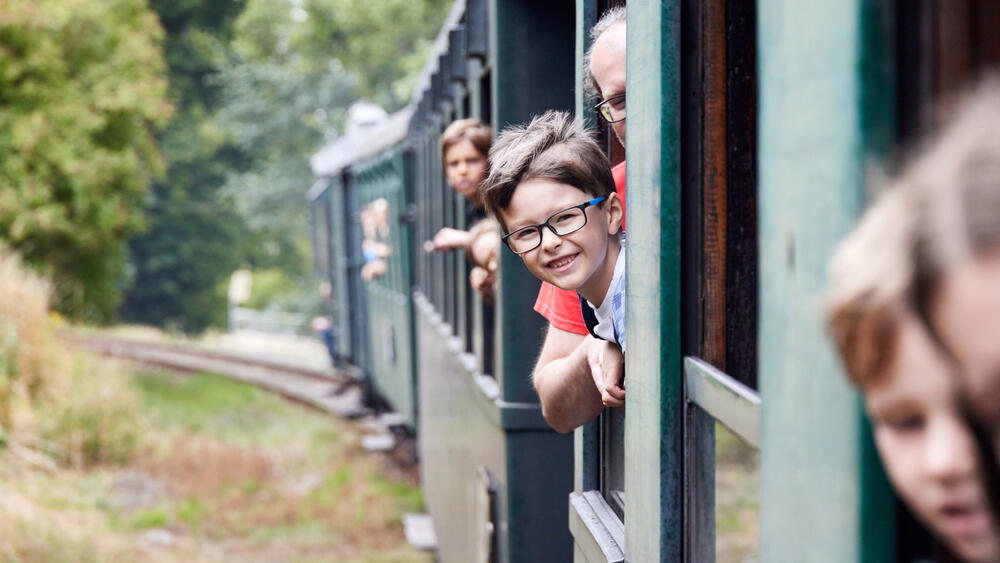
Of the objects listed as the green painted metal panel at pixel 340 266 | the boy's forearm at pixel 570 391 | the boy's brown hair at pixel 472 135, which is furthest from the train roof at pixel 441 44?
the green painted metal panel at pixel 340 266

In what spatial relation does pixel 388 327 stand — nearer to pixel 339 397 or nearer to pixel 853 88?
pixel 339 397

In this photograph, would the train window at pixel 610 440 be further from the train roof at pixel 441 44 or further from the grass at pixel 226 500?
the grass at pixel 226 500

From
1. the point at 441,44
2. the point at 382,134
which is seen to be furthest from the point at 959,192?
the point at 382,134

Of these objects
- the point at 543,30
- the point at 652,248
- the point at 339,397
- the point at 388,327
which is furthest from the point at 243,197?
the point at 652,248

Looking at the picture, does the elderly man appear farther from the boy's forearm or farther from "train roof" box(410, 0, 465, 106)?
"train roof" box(410, 0, 465, 106)

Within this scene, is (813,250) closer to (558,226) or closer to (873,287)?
(873,287)

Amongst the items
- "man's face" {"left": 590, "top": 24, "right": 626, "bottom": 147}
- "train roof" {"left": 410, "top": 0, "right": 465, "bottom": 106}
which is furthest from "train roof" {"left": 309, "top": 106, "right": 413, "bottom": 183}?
"man's face" {"left": 590, "top": 24, "right": 626, "bottom": 147}

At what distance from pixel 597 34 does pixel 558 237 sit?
46cm

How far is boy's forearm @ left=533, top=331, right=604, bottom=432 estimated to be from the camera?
196 centimetres

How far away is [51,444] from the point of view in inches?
367

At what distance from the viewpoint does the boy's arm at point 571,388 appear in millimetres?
1959

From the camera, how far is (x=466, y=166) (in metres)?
3.52

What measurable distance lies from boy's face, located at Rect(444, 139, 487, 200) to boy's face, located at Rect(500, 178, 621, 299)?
5.43 feet

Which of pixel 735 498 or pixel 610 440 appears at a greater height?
pixel 735 498
